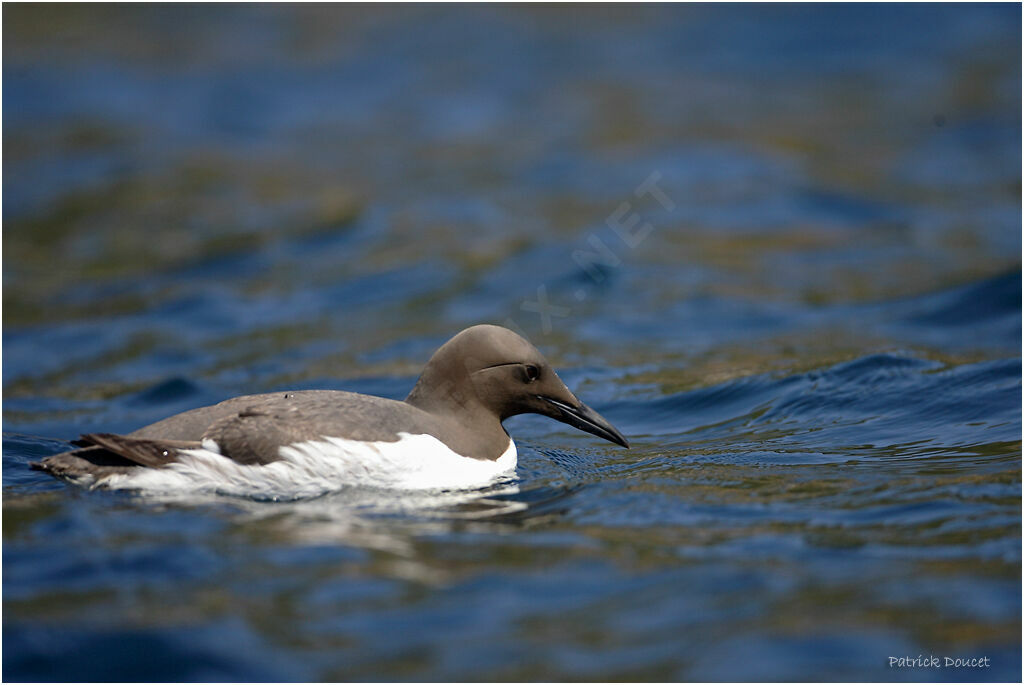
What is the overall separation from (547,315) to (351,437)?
22.7ft

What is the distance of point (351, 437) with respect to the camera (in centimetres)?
714

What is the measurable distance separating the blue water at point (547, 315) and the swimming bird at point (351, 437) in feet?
0.56

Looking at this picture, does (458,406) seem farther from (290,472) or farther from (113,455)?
(113,455)

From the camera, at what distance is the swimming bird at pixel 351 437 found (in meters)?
7.09

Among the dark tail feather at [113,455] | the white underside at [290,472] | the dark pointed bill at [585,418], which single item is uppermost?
the dark pointed bill at [585,418]

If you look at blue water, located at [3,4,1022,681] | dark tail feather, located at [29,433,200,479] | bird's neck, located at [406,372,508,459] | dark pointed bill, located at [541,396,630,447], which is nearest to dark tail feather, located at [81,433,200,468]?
dark tail feather, located at [29,433,200,479]

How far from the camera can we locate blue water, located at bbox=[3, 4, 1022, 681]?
5621mm

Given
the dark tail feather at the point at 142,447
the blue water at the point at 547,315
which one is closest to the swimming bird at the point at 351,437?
the dark tail feather at the point at 142,447

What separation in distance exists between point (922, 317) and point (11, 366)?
9.47 metres

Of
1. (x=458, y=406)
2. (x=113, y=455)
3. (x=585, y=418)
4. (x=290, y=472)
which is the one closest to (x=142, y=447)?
(x=113, y=455)

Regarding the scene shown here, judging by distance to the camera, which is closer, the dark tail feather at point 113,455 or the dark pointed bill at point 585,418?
the dark tail feather at point 113,455

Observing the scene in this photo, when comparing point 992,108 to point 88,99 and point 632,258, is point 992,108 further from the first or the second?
point 88,99

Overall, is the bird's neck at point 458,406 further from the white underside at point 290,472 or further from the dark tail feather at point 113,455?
the dark tail feather at point 113,455

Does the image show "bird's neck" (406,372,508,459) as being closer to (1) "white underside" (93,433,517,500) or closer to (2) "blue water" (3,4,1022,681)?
(2) "blue water" (3,4,1022,681)
